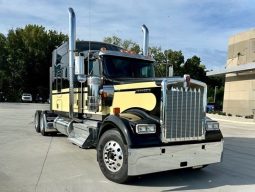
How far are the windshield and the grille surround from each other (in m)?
2.23

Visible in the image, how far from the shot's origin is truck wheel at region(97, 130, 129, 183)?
22.3ft

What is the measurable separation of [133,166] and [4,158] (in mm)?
4036

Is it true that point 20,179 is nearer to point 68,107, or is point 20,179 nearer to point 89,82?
point 89,82

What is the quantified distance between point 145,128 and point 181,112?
32.4 inches

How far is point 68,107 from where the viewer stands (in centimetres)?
1131

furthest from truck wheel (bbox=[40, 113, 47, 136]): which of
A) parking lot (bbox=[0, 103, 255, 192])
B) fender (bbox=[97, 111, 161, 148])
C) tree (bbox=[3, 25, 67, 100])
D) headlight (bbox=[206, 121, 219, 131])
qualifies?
tree (bbox=[3, 25, 67, 100])

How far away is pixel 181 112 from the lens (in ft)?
23.3

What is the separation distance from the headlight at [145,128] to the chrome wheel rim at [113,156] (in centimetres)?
58

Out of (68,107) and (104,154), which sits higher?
(68,107)

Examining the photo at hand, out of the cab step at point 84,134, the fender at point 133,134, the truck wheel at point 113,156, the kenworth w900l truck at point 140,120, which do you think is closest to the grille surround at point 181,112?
the kenworth w900l truck at point 140,120

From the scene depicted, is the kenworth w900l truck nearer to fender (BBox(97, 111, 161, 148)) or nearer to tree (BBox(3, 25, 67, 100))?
fender (BBox(97, 111, 161, 148))

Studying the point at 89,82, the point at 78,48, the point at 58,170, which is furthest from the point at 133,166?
the point at 78,48

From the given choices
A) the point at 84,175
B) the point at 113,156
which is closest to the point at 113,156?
the point at 113,156

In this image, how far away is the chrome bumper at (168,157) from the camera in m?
6.55
